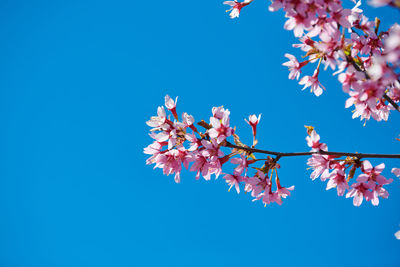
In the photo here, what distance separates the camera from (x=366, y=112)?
2416mm

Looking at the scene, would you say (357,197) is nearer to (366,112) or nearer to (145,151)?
(366,112)

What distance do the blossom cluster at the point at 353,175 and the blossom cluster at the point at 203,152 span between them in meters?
0.31

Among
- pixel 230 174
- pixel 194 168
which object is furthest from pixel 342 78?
pixel 194 168

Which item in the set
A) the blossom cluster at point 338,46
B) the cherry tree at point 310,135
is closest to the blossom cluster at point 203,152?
the cherry tree at point 310,135

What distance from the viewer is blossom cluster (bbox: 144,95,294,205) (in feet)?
6.87

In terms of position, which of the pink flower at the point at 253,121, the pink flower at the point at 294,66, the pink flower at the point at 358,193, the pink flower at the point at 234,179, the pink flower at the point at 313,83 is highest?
the pink flower at the point at 294,66

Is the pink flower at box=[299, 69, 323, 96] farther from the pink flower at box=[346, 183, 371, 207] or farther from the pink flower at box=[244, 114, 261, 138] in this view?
the pink flower at box=[346, 183, 371, 207]

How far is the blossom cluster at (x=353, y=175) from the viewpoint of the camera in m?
2.08

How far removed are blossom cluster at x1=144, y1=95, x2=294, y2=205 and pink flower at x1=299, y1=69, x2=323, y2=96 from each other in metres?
0.67

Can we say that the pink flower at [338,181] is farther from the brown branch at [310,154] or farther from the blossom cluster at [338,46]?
the blossom cluster at [338,46]

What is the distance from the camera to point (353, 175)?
212cm

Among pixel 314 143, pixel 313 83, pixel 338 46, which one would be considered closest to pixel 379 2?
pixel 338 46

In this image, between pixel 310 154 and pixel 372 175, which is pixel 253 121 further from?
pixel 372 175

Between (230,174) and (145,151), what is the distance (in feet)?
2.20
